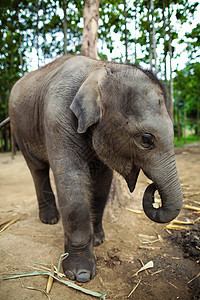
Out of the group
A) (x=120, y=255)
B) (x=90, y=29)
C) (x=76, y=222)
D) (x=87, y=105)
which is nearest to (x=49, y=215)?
(x=120, y=255)

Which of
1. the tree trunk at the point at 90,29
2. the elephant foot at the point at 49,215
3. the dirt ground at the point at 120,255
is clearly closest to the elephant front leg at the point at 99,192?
the dirt ground at the point at 120,255

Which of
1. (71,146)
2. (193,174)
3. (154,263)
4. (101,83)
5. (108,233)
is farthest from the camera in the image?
(193,174)

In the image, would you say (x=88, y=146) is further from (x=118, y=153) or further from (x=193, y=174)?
(x=193, y=174)

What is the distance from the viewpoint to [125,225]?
135 inches

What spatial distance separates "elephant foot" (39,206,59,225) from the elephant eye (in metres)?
2.02

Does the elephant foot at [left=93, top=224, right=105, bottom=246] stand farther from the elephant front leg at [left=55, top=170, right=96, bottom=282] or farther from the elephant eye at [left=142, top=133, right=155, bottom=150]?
the elephant eye at [left=142, top=133, right=155, bottom=150]

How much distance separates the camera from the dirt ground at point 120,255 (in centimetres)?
209

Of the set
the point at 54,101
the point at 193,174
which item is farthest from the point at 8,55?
the point at 54,101

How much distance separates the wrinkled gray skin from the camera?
6.68ft

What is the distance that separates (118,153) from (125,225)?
155 centimetres

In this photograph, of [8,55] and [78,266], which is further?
[8,55]

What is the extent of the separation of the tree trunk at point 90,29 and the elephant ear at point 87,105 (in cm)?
193

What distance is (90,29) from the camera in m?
4.02

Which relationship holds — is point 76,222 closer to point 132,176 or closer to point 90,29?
point 132,176
